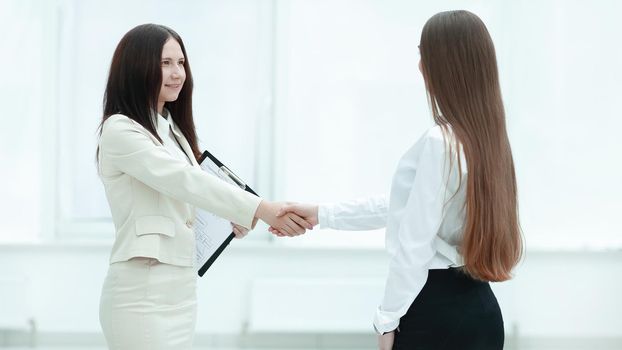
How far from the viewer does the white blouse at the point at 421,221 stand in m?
1.44

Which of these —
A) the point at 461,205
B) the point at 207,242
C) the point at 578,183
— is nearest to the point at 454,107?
the point at 461,205

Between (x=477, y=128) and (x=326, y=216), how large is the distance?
0.64 meters

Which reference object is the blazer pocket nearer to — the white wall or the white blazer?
the white blazer

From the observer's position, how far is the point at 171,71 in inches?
75.6

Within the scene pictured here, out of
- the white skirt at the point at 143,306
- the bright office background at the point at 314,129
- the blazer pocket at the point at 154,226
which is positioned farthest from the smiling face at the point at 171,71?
the bright office background at the point at 314,129

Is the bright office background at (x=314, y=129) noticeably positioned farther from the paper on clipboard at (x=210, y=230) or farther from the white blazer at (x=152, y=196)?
the white blazer at (x=152, y=196)

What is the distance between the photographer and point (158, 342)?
5.52 ft

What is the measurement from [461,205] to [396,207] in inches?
5.4

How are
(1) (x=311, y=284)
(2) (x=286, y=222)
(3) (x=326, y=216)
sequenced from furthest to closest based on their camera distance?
(1) (x=311, y=284)
(2) (x=286, y=222)
(3) (x=326, y=216)

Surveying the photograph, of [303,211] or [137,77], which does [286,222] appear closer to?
[303,211]

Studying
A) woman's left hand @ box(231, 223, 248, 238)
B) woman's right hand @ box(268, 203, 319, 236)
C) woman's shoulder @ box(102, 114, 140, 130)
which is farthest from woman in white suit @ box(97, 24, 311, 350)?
woman's right hand @ box(268, 203, 319, 236)

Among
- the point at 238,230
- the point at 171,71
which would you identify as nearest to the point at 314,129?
the point at 238,230

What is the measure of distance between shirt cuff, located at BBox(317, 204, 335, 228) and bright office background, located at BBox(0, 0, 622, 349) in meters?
1.58

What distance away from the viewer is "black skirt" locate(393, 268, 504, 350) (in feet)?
4.74
